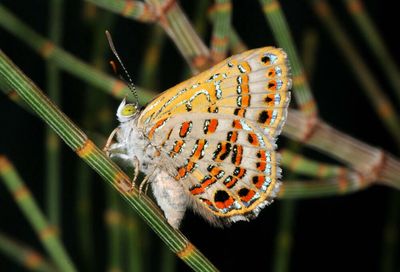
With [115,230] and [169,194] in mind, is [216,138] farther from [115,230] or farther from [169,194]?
[115,230]

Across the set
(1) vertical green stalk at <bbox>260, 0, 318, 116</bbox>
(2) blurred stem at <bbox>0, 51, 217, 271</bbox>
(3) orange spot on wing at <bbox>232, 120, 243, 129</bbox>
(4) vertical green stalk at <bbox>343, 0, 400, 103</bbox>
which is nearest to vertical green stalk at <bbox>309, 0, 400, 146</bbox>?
(4) vertical green stalk at <bbox>343, 0, 400, 103</bbox>

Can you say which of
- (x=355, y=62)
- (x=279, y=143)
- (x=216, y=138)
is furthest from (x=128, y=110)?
(x=279, y=143)

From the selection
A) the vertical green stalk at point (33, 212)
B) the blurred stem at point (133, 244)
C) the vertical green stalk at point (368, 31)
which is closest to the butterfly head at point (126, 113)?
the vertical green stalk at point (33, 212)

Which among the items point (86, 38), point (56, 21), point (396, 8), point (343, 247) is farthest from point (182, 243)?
point (396, 8)

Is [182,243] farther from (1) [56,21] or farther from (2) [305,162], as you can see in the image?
(1) [56,21]

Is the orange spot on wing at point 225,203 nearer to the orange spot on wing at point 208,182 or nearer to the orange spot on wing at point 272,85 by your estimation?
the orange spot on wing at point 208,182

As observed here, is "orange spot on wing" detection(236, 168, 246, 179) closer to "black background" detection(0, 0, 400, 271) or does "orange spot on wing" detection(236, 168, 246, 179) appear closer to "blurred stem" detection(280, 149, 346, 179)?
"blurred stem" detection(280, 149, 346, 179)
